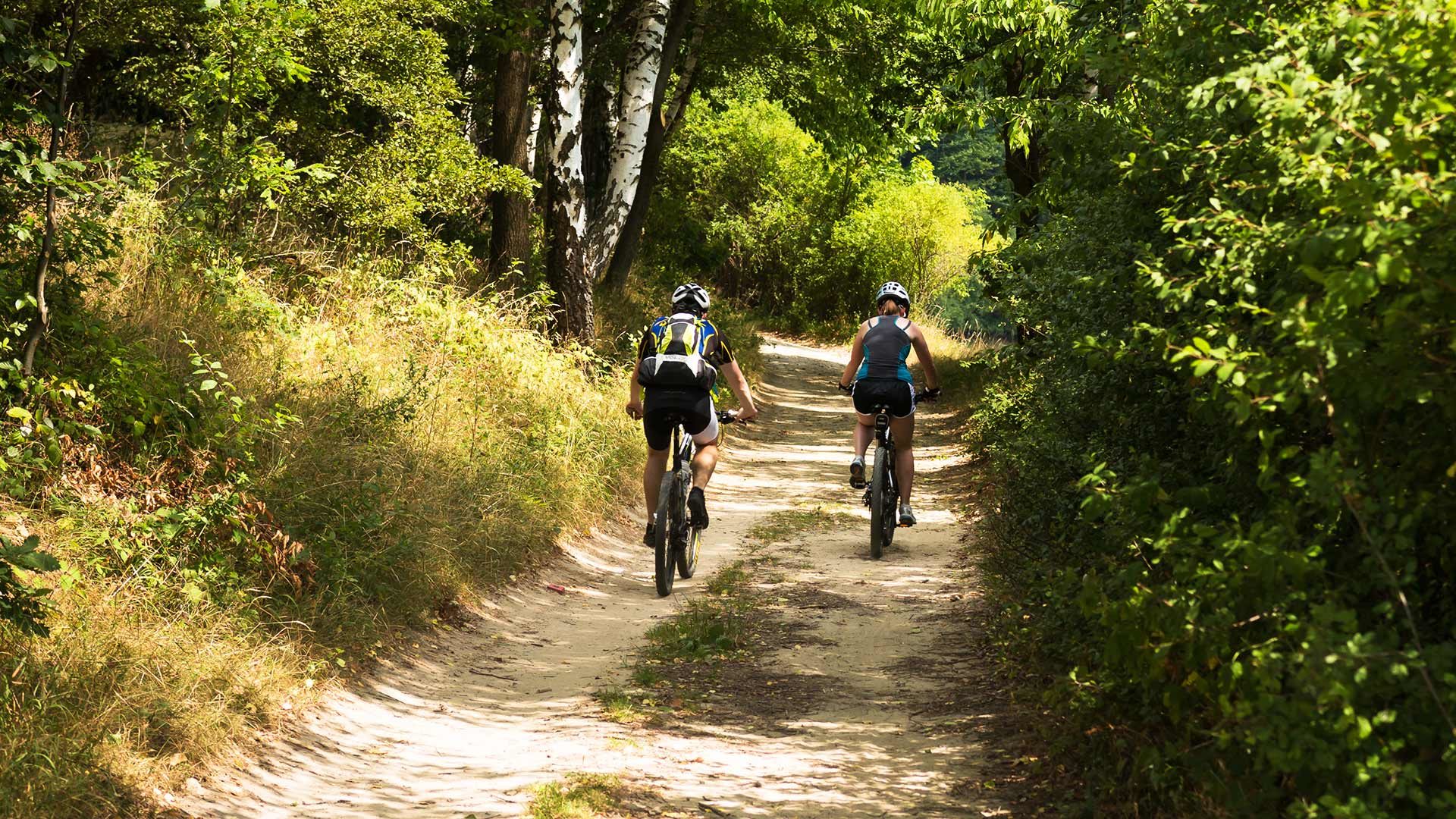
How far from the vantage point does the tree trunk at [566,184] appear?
14.1 meters

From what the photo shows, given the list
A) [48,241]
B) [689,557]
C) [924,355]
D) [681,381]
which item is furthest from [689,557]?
[48,241]

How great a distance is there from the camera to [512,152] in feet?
46.6

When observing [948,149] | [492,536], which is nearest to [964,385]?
[492,536]

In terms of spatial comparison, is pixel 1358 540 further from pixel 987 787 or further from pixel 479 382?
pixel 479 382

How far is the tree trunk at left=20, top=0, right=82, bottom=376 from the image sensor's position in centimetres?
614

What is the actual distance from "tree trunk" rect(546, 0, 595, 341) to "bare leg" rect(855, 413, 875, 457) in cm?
523

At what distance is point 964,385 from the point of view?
21.7m

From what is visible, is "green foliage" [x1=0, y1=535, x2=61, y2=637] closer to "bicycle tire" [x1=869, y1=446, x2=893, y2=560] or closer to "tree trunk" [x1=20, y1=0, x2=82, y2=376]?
"tree trunk" [x1=20, y1=0, x2=82, y2=376]

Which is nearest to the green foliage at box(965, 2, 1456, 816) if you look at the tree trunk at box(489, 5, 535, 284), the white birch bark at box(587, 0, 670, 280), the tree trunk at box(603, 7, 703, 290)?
the tree trunk at box(489, 5, 535, 284)

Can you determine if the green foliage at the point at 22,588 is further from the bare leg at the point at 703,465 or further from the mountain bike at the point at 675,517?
the bare leg at the point at 703,465

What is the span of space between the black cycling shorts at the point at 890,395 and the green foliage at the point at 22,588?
681cm

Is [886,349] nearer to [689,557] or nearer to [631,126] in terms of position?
[689,557]

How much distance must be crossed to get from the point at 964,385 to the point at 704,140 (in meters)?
16.8

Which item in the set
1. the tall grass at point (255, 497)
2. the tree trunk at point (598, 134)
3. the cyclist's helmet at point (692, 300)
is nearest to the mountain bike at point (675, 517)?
the cyclist's helmet at point (692, 300)
